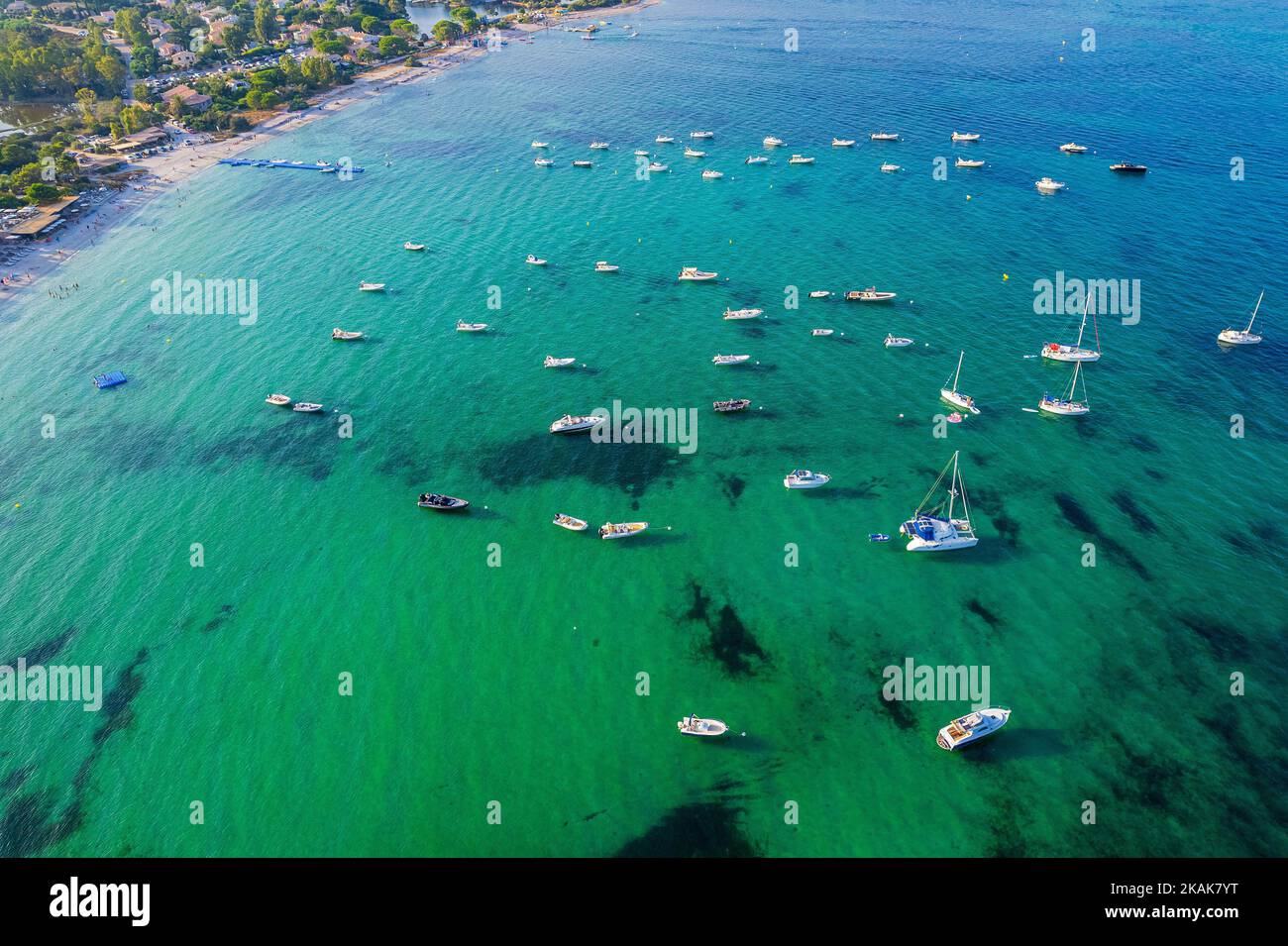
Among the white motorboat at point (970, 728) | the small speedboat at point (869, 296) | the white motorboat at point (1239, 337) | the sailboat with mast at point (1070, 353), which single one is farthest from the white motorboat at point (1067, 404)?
the white motorboat at point (970, 728)

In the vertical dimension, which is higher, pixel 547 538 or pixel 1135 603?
pixel 547 538

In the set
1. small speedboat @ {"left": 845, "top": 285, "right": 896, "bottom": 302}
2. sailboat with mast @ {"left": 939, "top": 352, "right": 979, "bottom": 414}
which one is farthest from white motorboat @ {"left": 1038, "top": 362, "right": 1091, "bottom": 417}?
small speedboat @ {"left": 845, "top": 285, "right": 896, "bottom": 302}

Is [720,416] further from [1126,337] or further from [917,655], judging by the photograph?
[1126,337]

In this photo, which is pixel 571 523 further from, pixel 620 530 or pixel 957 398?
pixel 957 398

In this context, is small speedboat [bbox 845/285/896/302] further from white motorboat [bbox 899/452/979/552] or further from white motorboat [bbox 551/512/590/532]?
white motorboat [bbox 551/512/590/532]

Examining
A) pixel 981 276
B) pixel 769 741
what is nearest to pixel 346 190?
pixel 981 276
